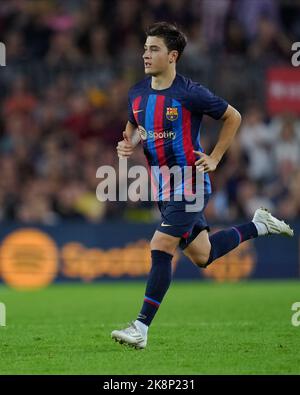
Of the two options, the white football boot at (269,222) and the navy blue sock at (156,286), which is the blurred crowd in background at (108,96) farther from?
the navy blue sock at (156,286)

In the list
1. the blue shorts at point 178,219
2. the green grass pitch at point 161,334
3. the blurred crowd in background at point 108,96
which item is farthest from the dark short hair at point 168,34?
the blurred crowd in background at point 108,96

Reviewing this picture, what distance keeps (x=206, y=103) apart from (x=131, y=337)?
1926 millimetres

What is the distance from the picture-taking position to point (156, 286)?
8180 millimetres

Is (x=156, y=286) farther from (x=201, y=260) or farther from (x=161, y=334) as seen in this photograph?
(x=161, y=334)

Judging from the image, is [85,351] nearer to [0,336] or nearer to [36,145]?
[0,336]

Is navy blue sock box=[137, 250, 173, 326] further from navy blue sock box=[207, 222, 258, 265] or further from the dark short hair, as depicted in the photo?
the dark short hair

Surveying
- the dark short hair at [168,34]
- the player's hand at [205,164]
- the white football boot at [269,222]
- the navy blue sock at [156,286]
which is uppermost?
the dark short hair at [168,34]

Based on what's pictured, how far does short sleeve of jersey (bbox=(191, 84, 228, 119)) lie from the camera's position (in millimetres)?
8352

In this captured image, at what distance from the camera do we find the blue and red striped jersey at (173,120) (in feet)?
27.5

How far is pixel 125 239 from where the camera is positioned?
54.7 feet

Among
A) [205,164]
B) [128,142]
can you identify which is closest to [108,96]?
[128,142]
